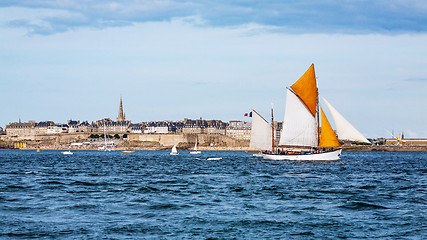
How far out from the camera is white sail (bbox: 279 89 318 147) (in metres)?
61.7

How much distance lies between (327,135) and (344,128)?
1.97 meters

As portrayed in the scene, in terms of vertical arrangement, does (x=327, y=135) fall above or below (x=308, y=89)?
below

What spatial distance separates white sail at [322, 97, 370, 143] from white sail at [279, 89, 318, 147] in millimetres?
2373

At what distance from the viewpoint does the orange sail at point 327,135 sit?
60406 millimetres

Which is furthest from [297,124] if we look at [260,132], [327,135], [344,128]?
[260,132]

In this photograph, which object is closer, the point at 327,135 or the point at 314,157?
the point at 327,135

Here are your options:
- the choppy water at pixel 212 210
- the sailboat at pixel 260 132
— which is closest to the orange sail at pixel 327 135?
the sailboat at pixel 260 132

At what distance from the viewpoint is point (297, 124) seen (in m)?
61.9

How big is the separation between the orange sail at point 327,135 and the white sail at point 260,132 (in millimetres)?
9751

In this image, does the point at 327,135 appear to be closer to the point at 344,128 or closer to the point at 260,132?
the point at 344,128

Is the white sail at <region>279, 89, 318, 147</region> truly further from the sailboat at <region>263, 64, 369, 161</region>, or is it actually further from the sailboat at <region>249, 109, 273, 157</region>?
the sailboat at <region>249, 109, 273, 157</region>

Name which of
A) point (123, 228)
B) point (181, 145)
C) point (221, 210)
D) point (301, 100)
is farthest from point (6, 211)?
point (181, 145)

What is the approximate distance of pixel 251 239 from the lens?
1650cm

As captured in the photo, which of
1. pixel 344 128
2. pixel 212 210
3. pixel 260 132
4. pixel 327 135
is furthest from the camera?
pixel 260 132
